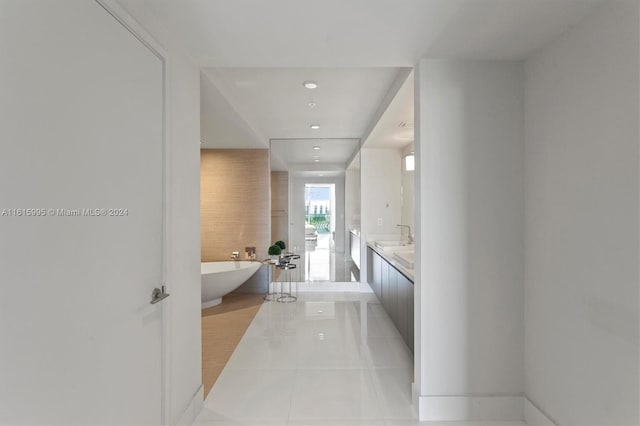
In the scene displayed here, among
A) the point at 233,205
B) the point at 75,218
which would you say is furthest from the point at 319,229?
the point at 75,218

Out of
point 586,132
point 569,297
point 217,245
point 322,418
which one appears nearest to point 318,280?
point 217,245

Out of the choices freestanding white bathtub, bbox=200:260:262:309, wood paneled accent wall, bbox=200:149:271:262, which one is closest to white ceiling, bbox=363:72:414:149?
wood paneled accent wall, bbox=200:149:271:262

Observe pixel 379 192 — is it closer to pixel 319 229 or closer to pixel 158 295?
pixel 319 229

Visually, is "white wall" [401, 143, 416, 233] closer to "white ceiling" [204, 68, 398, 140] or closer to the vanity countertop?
the vanity countertop

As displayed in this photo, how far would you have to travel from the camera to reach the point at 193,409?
200cm

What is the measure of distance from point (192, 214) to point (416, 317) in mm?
1594

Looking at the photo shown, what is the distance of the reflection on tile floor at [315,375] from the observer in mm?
2072

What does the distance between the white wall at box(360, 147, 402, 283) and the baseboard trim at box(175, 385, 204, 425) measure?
3.24m

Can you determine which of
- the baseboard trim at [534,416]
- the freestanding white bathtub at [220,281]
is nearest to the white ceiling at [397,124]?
the baseboard trim at [534,416]

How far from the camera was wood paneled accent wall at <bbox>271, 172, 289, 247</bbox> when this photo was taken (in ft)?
16.1

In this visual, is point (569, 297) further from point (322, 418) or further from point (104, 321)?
point (104, 321)

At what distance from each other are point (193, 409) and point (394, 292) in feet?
7.10

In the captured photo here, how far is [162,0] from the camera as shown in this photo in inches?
57.1

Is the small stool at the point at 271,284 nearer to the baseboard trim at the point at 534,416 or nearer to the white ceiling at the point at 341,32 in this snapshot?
the white ceiling at the point at 341,32
